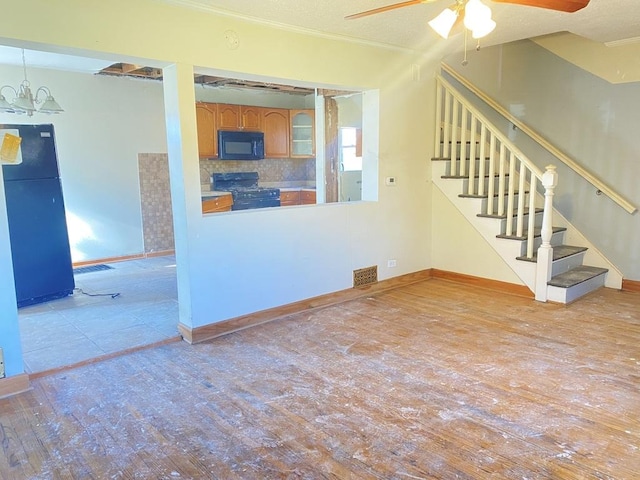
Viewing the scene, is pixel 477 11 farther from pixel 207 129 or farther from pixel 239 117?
pixel 239 117

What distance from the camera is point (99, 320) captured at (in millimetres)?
3979

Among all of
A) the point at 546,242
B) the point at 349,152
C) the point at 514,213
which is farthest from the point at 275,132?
the point at 546,242

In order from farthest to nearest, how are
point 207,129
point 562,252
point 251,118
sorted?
1. point 251,118
2. point 207,129
3. point 562,252

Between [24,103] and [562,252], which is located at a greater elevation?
[24,103]

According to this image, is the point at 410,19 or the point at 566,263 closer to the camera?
the point at 410,19

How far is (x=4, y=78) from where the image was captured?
530 centimetres

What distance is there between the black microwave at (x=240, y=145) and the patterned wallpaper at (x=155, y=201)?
2.82ft

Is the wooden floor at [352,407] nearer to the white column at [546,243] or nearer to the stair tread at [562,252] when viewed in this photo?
the white column at [546,243]

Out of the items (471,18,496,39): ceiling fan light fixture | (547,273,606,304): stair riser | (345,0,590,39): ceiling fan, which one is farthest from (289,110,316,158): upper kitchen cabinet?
(471,18,496,39): ceiling fan light fixture

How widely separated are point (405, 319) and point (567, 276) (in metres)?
1.85

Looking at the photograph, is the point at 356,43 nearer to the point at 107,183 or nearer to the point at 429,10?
the point at 429,10

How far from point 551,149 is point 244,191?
162 inches

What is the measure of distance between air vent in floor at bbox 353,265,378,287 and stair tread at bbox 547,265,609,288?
65.3 inches

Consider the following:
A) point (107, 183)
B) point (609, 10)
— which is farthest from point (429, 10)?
point (107, 183)
